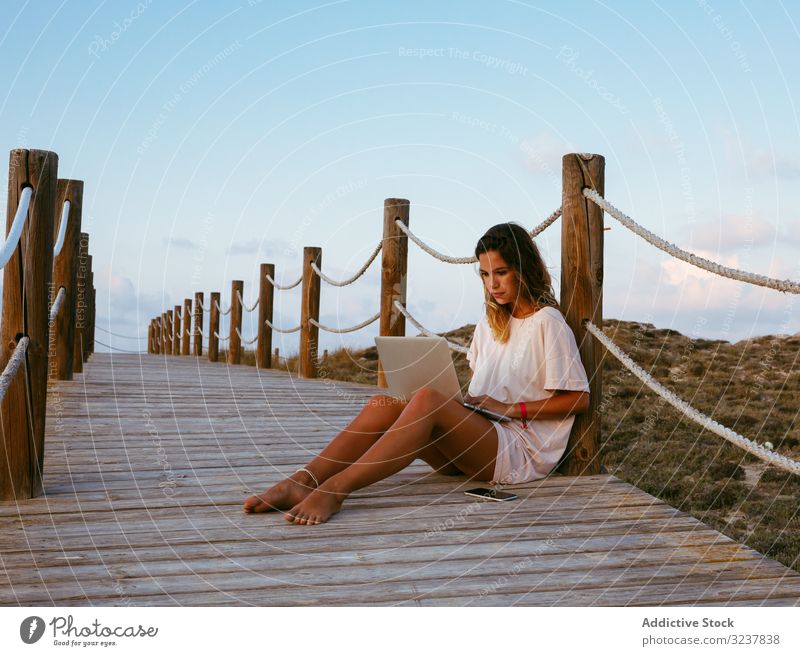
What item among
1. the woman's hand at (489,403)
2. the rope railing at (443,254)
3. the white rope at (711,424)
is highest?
the rope railing at (443,254)

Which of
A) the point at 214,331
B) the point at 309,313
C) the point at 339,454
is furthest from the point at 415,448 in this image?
the point at 214,331

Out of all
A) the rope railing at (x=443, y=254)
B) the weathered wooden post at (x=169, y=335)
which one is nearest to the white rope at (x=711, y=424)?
the rope railing at (x=443, y=254)

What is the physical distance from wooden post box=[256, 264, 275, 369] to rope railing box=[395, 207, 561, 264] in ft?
10.7

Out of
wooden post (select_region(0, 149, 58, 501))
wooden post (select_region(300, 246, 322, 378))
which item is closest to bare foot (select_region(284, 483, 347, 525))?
wooden post (select_region(0, 149, 58, 501))

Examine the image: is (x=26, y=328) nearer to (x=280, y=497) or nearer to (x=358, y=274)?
(x=280, y=497)

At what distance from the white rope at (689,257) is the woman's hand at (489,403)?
2.28 feet

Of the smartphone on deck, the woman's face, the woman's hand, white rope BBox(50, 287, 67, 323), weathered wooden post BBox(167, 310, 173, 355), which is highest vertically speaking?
the woman's face

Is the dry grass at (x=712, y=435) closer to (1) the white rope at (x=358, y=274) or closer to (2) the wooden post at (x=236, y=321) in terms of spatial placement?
(2) the wooden post at (x=236, y=321)

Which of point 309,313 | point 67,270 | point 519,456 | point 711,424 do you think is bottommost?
point 519,456

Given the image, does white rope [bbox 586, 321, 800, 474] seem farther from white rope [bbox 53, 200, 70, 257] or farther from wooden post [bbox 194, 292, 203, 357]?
wooden post [bbox 194, 292, 203, 357]

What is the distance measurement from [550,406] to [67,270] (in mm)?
3549

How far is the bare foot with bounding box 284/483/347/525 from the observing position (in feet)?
6.77

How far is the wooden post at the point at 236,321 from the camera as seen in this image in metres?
9.38

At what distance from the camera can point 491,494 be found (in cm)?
236
